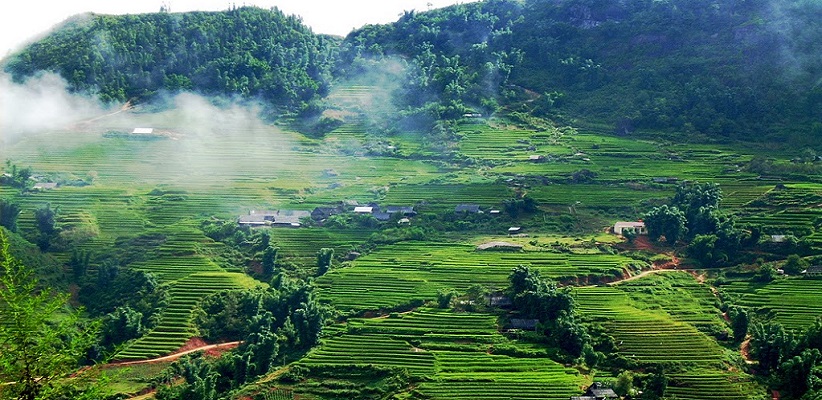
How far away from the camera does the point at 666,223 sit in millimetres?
64812

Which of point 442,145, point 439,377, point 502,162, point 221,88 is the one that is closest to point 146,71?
point 221,88

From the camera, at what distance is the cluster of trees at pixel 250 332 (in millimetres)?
48375

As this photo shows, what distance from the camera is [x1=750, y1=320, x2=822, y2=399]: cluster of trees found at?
147 ft

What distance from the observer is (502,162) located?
273 feet

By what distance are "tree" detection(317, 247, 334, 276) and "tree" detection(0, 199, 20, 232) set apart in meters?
21.1

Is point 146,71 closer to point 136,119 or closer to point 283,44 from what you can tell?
point 136,119

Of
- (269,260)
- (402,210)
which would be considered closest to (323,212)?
(402,210)

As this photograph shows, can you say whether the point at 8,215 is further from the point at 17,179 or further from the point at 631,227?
the point at 631,227

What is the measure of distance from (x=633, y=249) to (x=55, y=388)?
5247 cm

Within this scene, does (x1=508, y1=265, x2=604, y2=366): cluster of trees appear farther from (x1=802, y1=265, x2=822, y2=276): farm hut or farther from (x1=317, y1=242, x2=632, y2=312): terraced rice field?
(x1=802, y1=265, x2=822, y2=276): farm hut

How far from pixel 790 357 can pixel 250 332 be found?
27876mm

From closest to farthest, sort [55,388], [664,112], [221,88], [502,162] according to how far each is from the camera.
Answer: [55,388] → [502,162] → [664,112] → [221,88]

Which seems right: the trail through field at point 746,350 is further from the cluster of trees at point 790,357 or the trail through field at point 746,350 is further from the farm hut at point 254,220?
the farm hut at point 254,220

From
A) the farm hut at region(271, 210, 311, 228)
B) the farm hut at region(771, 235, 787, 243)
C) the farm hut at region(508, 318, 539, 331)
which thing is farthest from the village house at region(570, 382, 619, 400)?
the farm hut at region(271, 210, 311, 228)
